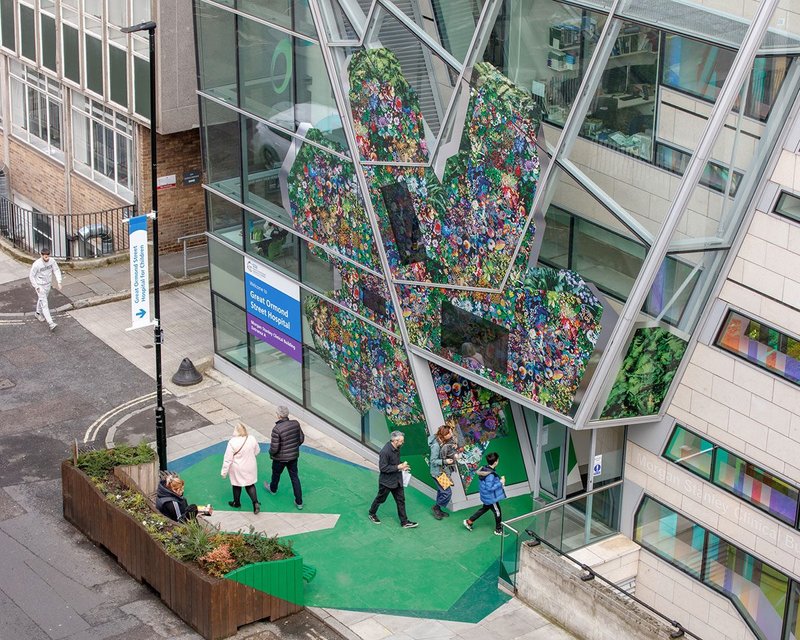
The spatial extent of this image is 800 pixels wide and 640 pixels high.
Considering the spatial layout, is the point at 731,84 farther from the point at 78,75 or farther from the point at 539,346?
the point at 78,75

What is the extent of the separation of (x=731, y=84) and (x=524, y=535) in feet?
23.5

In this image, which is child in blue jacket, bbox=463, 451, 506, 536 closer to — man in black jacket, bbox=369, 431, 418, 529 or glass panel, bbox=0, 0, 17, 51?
man in black jacket, bbox=369, 431, 418, 529

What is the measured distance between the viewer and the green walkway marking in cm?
2019

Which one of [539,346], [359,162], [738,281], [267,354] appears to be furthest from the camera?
[267,354]

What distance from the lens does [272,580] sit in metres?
19.2

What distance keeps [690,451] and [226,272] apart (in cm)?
→ 1015

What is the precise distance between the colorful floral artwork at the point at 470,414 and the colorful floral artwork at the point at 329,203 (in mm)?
2124

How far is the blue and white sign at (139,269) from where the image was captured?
21.9 metres

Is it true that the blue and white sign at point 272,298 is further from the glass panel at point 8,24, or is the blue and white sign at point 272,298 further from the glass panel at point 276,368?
the glass panel at point 8,24

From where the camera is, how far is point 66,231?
110 feet

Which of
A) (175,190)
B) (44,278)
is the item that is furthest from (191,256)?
(44,278)

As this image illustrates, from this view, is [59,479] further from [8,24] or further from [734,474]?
[8,24]

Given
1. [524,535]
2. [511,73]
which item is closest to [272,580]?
[524,535]

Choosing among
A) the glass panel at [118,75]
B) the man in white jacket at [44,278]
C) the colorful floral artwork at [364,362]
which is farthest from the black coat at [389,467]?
the glass panel at [118,75]
